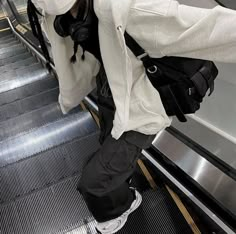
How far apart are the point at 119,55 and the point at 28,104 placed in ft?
10.5

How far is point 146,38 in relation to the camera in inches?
51.2

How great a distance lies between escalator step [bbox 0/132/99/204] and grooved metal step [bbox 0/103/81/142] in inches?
30.0

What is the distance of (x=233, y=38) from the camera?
47.4 inches

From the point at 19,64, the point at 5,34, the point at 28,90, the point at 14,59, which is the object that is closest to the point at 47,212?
the point at 28,90

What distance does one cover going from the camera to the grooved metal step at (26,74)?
5320 mm

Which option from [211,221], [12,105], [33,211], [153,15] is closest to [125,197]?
[211,221]

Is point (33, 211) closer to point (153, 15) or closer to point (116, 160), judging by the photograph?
point (116, 160)

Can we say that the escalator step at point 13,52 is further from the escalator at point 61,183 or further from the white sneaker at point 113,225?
the white sneaker at point 113,225

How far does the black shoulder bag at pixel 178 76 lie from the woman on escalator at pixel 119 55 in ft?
0.12

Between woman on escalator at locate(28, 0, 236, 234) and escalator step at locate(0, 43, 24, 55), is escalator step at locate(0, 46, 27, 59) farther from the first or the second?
woman on escalator at locate(28, 0, 236, 234)

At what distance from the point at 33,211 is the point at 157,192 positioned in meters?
0.88

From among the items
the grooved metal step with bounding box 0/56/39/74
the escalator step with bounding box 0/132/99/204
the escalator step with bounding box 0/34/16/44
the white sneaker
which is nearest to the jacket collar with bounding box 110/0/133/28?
the white sneaker

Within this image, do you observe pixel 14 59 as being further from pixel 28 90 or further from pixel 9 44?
pixel 28 90

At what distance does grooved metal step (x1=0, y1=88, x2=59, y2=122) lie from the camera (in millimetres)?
4180
